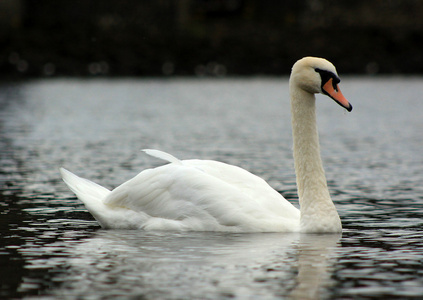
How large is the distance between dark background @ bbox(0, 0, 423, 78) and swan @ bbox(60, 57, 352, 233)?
62217mm

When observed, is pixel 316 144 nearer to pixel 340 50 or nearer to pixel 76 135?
pixel 76 135

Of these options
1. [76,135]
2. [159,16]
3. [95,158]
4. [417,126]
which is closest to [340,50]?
[159,16]

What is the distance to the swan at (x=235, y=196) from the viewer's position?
9938 millimetres


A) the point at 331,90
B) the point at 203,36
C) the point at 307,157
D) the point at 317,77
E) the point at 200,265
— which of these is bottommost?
the point at 200,265

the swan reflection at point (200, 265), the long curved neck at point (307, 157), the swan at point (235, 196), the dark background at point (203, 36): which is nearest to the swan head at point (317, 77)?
the swan at point (235, 196)

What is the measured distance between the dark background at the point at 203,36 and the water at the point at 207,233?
136ft

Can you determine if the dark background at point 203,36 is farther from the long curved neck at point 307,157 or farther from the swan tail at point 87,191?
the long curved neck at point 307,157

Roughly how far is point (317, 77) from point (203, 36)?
7310 centimetres

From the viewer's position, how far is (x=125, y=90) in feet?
184

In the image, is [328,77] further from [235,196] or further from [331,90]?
[235,196]

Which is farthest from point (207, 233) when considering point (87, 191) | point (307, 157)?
point (87, 191)

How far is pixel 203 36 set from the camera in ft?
271

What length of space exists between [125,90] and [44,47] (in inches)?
831

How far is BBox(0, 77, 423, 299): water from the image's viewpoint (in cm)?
787
